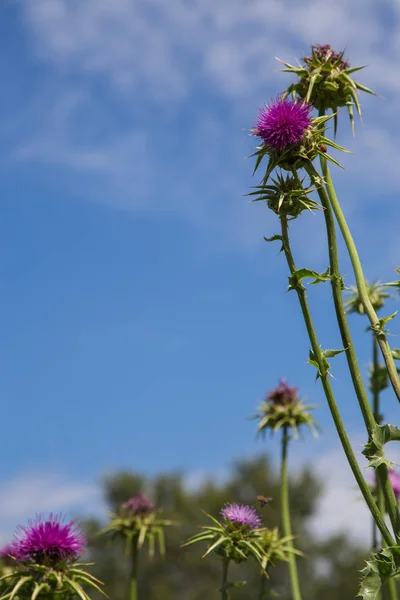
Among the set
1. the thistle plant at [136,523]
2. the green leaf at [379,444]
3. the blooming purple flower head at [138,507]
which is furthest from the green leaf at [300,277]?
the blooming purple flower head at [138,507]

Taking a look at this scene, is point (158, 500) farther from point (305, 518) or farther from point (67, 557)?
point (67, 557)

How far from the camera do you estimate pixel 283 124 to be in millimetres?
5996

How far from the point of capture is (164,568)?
130ft

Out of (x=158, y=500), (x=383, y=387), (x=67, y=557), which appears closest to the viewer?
(x=67, y=557)

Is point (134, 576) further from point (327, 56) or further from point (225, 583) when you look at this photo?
point (327, 56)

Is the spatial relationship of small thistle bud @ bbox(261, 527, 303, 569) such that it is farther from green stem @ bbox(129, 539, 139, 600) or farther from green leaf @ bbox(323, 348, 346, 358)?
green leaf @ bbox(323, 348, 346, 358)

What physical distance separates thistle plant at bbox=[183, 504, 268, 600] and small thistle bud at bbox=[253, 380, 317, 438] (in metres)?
2.45

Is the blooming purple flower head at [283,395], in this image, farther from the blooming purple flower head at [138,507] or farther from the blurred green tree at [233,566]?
the blurred green tree at [233,566]

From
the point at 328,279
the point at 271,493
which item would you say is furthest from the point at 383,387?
the point at 271,493

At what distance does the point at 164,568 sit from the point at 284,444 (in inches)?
1275

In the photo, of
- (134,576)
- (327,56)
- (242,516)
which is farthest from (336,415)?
(134,576)

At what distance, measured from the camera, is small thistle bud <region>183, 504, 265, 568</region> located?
6609 mm

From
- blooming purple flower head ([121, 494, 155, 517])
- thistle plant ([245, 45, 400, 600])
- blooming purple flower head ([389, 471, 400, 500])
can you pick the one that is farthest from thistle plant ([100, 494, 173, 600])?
thistle plant ([245, 45, 400, 600])

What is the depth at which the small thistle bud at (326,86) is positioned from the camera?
7.01 meters
